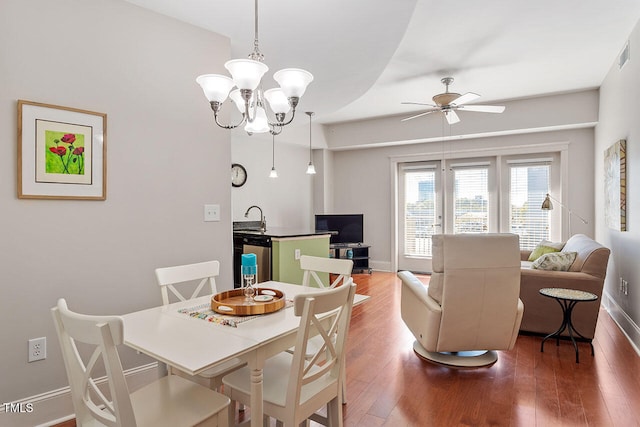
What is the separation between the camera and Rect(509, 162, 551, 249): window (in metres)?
5.89

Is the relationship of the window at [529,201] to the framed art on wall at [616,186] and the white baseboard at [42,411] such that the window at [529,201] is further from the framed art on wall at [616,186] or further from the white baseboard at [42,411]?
the white baseboard at [42,411]

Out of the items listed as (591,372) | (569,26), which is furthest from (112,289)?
(569,26)

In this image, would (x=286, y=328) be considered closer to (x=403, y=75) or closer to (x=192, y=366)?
(x=192, y=366)

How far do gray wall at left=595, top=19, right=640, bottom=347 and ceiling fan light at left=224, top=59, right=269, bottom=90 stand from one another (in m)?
3.33

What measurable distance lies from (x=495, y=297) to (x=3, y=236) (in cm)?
309

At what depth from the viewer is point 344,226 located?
691 centimetres

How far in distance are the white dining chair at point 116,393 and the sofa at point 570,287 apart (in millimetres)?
3056

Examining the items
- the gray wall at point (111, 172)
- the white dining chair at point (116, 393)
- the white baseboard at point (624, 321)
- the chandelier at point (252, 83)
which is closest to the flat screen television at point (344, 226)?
the white baseboard at point (624, 321)

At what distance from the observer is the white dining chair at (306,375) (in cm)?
148

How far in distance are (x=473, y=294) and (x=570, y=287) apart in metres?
1.34

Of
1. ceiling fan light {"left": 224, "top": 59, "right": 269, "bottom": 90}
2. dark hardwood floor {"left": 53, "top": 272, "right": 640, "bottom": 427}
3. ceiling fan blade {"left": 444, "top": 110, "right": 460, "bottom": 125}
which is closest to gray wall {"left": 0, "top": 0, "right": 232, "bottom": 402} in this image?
dark hardwood floor {"left": 53, "top": 272, "right": 640, "bottom": 427}

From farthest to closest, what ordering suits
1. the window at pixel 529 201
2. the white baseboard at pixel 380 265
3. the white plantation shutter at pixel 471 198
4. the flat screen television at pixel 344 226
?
the white baseboard at pixel 380 265 < the flat screen television at pixel 344 226 < the white plantation shutter at pixel 471 198 < the window at pixel 529 201

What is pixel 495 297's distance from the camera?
8.83ft

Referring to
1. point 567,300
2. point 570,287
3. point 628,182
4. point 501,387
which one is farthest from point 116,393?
point 628,182
